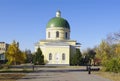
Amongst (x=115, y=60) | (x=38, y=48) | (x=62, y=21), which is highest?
(x=62, y=21)

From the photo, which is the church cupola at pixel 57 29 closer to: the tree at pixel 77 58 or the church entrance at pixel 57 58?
the church entrance at pixel 57 58

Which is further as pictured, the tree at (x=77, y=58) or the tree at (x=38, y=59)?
the tree at (x=38, y=59)

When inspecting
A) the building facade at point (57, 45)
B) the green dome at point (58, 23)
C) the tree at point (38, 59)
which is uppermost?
the green dome at point (58, 23)

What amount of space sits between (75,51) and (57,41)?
6.53m

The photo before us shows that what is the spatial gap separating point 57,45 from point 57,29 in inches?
172

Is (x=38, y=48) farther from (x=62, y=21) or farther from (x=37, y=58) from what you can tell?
(x=62, y=21)

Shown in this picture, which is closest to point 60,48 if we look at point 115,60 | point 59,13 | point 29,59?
point 59,13

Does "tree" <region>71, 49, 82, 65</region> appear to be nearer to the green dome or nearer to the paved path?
the green dome

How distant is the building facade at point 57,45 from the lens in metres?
101

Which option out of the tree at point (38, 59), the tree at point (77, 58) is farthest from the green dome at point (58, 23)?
the tree at point (38, 59)

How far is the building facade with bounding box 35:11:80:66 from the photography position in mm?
101250

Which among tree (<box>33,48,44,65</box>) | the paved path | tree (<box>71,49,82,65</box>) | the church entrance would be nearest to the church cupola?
A: the church entrance

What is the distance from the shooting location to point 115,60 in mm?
35906

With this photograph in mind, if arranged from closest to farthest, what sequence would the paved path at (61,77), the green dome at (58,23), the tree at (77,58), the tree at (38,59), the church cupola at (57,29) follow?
the paved path at (61,77) → the tree at (77,58) → the tree at (38,59) → the green dome at (58,23) → the church cupola at (57,29)
